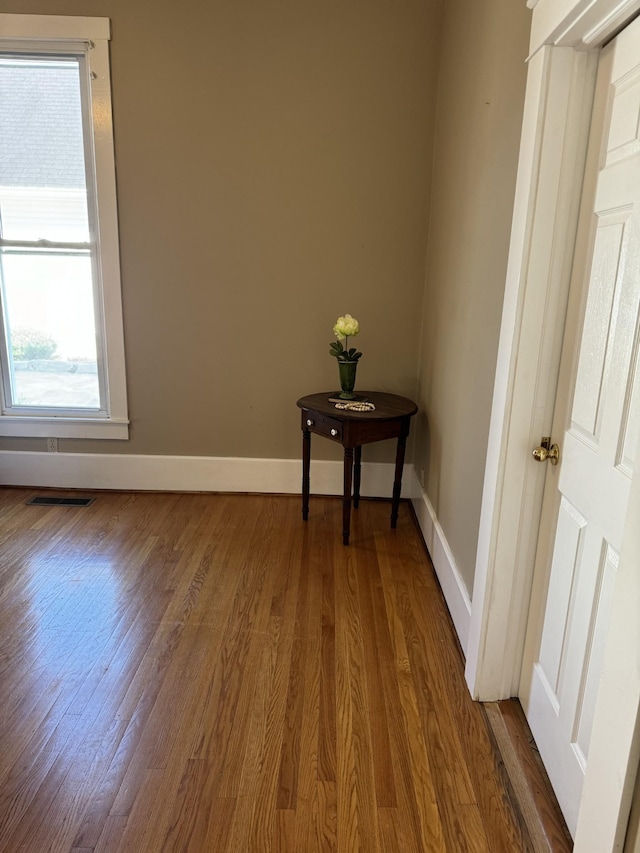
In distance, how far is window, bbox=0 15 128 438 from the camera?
10.1 ft

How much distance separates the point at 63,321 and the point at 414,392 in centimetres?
209

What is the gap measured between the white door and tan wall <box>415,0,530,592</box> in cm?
36

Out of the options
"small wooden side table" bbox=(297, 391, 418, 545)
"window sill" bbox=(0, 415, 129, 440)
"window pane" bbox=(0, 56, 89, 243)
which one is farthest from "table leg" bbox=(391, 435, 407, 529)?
"window pane" bbox=(0, 56, 89, 243)

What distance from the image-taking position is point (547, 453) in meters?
1.66

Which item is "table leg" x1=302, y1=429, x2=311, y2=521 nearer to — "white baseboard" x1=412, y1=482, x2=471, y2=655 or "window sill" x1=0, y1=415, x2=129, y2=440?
"white baseboard" x1=412, y1=482, x2=471, y2=655

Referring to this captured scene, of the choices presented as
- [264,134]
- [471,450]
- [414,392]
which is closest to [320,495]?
[414,392]

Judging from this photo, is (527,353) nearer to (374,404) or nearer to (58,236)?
(374,404)

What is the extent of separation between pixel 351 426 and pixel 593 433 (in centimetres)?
146

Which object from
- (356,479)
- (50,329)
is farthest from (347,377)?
(50,329)

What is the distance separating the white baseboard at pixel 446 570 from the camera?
2156 millimetres

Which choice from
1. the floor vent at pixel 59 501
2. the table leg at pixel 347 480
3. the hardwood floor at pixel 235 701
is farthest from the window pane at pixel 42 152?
the table leg at pixel 347 480

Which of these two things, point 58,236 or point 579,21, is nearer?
point 579,21

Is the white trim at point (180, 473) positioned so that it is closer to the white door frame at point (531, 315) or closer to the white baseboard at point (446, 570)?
the white baseboard at point (446, 570)

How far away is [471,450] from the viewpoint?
2.20 metres
